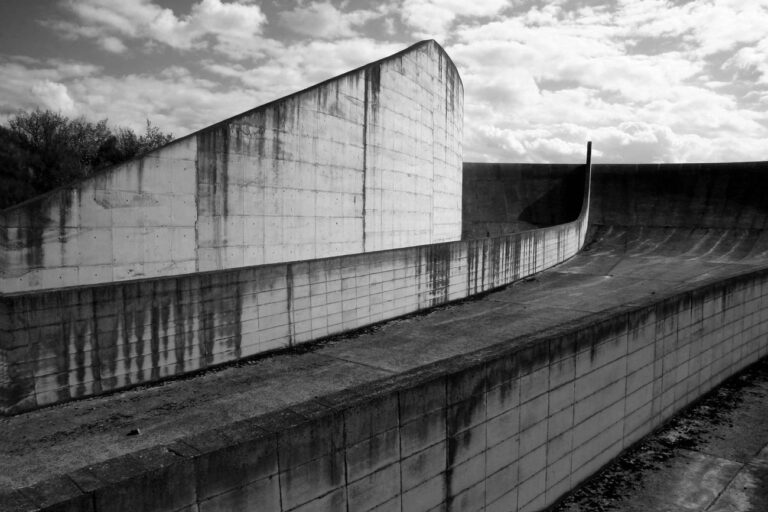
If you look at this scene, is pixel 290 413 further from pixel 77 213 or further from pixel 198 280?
pixel 77 213

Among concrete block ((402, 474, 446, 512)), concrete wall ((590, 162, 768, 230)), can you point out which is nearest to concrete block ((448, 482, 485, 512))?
concrete block ((402, 474, 446, 512))

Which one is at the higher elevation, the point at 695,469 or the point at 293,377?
the point at 293,377

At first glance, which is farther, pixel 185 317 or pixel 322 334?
pixel 322 334

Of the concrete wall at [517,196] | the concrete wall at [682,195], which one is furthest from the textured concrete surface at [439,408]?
the concrete wall at [517,196]

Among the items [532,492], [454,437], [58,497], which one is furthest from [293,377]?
[58,497]

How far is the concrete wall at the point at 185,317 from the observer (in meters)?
6.48

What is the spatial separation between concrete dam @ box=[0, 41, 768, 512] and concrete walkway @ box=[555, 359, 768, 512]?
0.72 feet

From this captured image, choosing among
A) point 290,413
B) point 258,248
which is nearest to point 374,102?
point 258,248

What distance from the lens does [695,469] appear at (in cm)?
570

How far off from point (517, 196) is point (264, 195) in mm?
21389

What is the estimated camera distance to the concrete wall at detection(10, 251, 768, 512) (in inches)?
105

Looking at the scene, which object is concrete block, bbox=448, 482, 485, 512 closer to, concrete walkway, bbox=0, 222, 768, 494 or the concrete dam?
the concrete dam

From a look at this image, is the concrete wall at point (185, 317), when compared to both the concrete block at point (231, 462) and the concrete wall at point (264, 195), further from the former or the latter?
the concrete block at point (231, 462)

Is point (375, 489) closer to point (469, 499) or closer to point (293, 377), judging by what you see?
point (469, 499)
